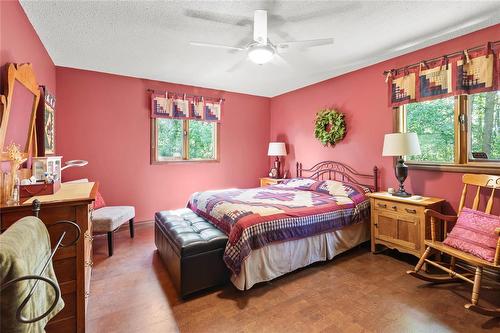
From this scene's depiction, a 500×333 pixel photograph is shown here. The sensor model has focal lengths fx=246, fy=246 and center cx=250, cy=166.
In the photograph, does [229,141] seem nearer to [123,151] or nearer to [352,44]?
[123,151]

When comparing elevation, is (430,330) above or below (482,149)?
below

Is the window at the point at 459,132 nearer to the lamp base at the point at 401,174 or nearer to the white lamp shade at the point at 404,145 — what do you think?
the lamp base at the point at 401,174

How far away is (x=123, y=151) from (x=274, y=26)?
3098 mm

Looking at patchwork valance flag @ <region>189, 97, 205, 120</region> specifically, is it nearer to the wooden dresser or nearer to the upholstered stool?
the upholstered stool

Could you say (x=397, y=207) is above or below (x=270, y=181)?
below

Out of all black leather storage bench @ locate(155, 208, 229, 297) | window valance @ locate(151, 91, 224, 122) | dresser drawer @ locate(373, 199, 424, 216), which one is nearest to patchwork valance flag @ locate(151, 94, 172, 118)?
window valance @ locate(151, 91, 224, 122)

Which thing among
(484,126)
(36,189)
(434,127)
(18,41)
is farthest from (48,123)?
(484,126)

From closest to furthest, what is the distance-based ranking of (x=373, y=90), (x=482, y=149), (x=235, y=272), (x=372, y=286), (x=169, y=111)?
1. (x=235, y=272)
2. (x=372, y=286)
3. (x=482, y=149)
4. (x=373, y=90)
5. (x=169, y=111)

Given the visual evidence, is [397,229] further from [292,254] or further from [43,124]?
[43,124]

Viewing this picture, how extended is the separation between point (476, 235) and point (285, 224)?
5.41 feet

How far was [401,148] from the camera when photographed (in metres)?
2.86

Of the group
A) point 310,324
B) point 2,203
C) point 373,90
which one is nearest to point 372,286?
point 310,324

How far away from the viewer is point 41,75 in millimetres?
2822

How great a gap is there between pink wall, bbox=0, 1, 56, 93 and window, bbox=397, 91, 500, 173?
4.21m
